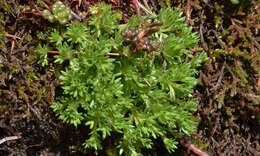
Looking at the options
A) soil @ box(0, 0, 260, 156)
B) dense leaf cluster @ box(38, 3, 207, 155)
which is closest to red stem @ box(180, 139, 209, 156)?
soil @ box(0, 0, 260, 156)

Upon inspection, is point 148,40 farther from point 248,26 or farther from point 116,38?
point 248,26

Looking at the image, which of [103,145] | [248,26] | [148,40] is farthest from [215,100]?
[103,145]

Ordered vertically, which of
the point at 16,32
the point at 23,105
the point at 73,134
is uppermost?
the point at 16,32

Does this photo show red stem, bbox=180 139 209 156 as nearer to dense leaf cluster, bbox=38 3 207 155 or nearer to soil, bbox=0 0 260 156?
soil, bbox=0 0 260 156

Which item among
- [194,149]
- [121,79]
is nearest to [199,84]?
[194,149]

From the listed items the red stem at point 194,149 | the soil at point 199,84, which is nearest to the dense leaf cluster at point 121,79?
the soil at point 199,84

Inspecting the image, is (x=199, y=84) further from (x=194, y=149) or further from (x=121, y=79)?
(x=121, y=79)
